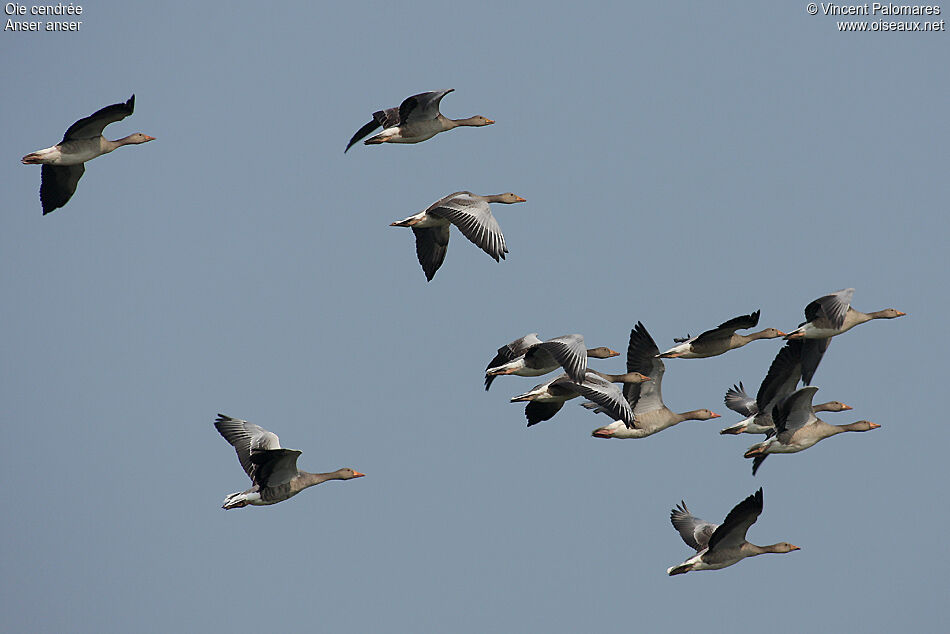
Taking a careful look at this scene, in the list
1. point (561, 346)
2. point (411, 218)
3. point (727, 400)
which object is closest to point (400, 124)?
point (411, 218)

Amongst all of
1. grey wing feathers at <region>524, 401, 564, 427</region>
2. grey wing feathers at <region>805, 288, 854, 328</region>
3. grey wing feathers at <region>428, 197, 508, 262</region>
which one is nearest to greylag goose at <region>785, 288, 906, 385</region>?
grey wing feathers at <region>805, 288, 854, 328</region>

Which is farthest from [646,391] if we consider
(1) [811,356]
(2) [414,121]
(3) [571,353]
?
(2) [414,121]

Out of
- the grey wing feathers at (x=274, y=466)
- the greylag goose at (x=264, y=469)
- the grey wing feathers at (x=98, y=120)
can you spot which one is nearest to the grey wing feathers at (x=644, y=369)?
the greylag goose at (x=264, y=469)

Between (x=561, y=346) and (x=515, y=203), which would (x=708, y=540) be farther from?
(x=515, y=203)

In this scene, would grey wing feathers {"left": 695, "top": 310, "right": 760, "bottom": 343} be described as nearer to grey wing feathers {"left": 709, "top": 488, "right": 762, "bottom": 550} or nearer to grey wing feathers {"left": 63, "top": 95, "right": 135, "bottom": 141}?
grey wing feathers {"left": 709, "top": 488, "right": 762, "bottom": 550}

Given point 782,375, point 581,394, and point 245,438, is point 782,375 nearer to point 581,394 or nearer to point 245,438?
point 581,394

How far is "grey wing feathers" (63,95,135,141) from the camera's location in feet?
92.2

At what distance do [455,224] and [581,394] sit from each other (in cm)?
418

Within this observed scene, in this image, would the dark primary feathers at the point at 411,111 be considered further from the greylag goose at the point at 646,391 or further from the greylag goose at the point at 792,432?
the greylag goose at the point at 792,432

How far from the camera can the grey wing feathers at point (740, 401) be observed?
35844 millimetres

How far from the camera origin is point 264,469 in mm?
27859

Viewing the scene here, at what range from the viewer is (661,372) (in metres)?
29.8

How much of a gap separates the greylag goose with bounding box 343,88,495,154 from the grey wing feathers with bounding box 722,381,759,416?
10141 mm

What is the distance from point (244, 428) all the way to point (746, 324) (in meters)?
10.1
